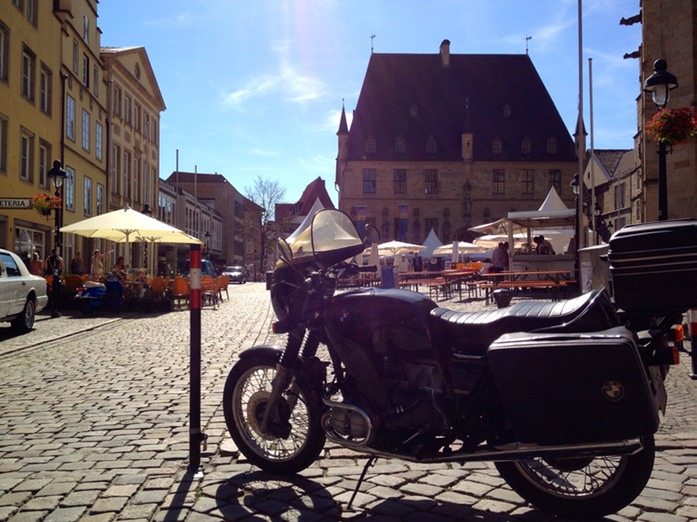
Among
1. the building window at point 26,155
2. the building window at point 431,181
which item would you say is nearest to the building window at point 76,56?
the building window at point 26,155

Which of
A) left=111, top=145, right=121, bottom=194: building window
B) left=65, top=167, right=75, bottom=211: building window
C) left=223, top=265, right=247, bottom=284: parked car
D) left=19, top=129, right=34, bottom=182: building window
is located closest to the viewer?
left=19, top=129, right=34, bottom=182: building window

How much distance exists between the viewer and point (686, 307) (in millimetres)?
3205

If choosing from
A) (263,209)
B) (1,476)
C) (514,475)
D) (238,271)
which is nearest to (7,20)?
(1,476)

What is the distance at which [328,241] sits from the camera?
4117 mm

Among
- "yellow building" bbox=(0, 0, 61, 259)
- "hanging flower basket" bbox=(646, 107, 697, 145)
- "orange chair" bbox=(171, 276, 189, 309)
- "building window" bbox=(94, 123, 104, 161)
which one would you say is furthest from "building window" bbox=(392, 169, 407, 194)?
"hanging flower basket" bbox=(646, 107, 697, 145)

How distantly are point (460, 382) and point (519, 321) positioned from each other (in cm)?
43

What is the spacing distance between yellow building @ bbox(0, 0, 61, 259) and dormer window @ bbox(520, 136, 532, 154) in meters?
50.7

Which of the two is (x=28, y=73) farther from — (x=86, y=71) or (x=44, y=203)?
(x=44, y=203)

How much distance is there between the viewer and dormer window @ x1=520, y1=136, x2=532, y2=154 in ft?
233

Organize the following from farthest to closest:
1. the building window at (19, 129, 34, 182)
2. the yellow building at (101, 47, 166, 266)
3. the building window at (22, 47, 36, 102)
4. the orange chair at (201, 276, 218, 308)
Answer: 1. the yellow building at (101, 47, 166, 266)
2. the building window at (22, 47, 36, 102)
3. the building window at (19, 129, 34, 182)
4. the orange chair at (201, 276, 218, 308)

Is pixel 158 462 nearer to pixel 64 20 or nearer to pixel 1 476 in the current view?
pixel 1 476

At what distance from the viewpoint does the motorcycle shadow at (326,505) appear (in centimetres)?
359

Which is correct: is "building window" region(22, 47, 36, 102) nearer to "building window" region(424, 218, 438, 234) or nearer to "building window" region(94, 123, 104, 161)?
"building window" region(94, 123, 104, 161)

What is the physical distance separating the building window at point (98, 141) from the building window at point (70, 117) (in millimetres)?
4635
